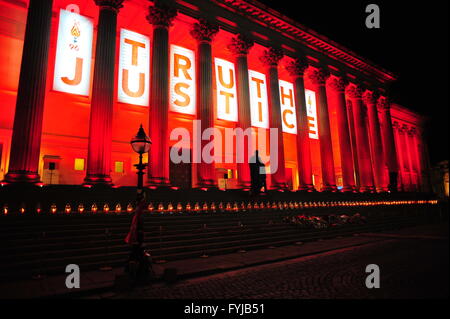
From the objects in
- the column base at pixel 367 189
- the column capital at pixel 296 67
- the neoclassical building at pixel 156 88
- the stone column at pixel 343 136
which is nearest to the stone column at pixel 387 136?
the neoclassical building at pixel 156 88

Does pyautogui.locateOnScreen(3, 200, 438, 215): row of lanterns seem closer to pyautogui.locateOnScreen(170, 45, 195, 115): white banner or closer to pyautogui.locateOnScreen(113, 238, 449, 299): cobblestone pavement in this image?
pyautogui.locateOnScreen(113, 238, 449, 299): cobblestone pavement

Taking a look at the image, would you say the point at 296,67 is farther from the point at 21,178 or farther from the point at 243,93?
the point at 21,178

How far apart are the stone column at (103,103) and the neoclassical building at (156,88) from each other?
2.3 inches

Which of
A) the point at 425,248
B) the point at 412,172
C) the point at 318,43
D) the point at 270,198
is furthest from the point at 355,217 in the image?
the point at 412,172

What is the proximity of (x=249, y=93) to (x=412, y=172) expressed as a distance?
40.9 meters

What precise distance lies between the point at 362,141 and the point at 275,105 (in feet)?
45.0

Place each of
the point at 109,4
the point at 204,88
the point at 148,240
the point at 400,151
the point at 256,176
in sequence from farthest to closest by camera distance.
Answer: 1. the point at 400,151
2. the point at 204,88
3. the point at 256,176
4. the point at 109,4
5. the point at 148,240

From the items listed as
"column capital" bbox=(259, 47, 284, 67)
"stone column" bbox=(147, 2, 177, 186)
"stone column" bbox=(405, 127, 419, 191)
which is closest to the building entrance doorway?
"stone column" bbox=(147, 2, 177, 186)

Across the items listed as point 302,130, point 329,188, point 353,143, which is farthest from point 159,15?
point 353,143

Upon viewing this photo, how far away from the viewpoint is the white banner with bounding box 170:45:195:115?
18016 mm

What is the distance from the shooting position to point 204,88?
64.0ft

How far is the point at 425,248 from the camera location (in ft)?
37.3

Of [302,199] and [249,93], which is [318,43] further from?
[302,199]

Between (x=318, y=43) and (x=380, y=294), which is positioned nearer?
(x=380, y=294)
